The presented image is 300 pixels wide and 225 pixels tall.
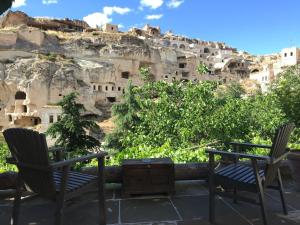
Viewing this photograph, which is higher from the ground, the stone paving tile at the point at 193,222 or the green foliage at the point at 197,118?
the green foliage at the point at 197,118

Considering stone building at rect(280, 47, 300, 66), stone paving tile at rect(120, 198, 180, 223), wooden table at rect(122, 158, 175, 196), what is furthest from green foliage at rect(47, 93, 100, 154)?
stone building at rect(280, 47, 300, 66)

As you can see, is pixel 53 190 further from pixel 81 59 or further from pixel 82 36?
pixel 82 36

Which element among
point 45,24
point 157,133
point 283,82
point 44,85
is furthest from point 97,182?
point 45,24

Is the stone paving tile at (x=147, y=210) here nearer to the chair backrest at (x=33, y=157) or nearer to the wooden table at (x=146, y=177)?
the wooden table at (x=146, y=177)

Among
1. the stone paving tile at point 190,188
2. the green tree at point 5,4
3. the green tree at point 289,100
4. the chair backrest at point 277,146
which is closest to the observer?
the chair backrest at point 277,146

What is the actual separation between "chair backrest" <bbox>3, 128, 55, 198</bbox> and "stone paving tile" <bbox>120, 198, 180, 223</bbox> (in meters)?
0.84

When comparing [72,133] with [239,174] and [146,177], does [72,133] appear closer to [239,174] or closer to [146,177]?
[146,177]

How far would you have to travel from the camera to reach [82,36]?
36.4 metres

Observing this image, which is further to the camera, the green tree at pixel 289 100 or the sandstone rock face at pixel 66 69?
the sandstone rock face at pixel 66 69

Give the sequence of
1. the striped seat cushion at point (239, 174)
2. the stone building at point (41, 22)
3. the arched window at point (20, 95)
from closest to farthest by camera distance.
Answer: the striped seat cushion at point (239, 174) → the arched window at point (20, 95) → the stone building at point (41, 22)

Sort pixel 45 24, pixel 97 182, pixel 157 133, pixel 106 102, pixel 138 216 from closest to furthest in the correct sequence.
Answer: pixel 97 182 < pixel 138 216 < pixel 157 133 < pixel 106 102 < pixel 45 24

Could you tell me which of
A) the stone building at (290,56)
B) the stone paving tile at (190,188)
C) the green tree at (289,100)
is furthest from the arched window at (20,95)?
the stone building at (290,56)

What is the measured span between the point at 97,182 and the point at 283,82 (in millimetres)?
7155

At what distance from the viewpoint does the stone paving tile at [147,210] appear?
2584 millimetres
